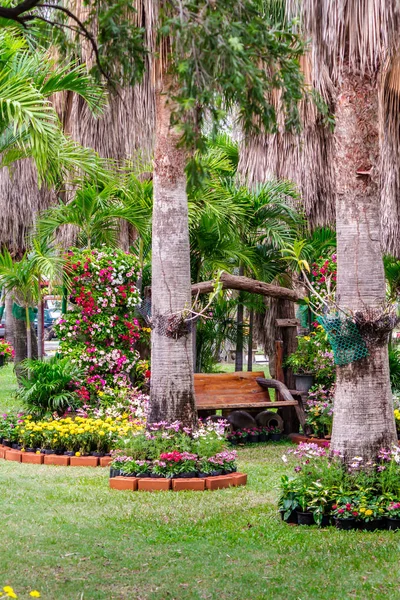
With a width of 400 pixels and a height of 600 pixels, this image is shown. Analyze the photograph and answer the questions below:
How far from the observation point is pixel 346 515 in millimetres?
6273

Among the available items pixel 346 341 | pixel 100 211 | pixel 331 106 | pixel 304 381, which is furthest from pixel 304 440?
pixel 331 106

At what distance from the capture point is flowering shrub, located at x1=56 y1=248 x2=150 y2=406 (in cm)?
1132

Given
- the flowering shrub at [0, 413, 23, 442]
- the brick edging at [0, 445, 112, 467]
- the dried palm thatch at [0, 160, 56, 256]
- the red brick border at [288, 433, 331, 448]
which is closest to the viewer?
the brick edging at [0, 445, 112, 467]

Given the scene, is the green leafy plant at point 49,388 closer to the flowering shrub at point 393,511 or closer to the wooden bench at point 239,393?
the wooden bench at point 239,393

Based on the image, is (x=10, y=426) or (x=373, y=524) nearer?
(x=373, y=524)

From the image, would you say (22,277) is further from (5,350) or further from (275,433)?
(5,350)

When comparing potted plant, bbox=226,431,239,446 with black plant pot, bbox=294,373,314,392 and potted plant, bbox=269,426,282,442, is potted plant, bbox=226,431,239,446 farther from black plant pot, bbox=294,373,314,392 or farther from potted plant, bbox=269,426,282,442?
black plant pot, bbox=294,373,314,392

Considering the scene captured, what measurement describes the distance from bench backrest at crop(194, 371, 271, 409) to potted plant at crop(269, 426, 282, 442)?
1.34 ft

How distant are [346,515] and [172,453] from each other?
224cm

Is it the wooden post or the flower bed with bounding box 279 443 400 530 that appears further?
the wooden post

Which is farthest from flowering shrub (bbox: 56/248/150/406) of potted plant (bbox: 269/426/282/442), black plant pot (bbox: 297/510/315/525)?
black plant pot (bbox: 297/510/315/525)

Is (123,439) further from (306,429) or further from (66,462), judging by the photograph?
(306,429)

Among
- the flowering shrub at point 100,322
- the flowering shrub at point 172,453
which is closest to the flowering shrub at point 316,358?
the flowering shrub at point 100,322

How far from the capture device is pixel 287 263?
44.2 feet
